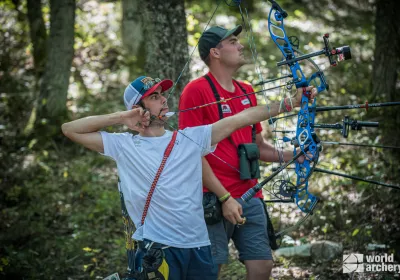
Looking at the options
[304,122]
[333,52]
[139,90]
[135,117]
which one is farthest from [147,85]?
[333,52]

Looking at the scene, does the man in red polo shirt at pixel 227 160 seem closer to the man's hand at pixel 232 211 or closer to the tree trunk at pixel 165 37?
the man's hand at pixel 232 211

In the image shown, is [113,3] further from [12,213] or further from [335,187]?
[335,187]

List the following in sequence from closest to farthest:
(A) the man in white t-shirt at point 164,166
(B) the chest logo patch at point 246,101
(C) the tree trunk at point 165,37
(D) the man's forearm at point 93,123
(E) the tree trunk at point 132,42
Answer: (A) the man in white t-shirt at point 164,166 → (D) the man's forearm at point 93,123 → (B) the chest logo patch at point 246,101 → (C) the tree trunk at point 165,37 → (E) the tree trunk at point 132,42

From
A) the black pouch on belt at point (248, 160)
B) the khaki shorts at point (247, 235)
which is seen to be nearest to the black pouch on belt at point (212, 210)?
the khaki shorts at point (247, 235)

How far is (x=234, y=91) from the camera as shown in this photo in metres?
4.34

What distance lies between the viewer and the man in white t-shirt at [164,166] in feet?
11.3

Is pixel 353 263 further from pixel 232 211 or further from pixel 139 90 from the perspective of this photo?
pixel 139 90

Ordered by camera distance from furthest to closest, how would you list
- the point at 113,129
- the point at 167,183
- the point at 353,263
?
the point at 113,129 < the point at 353,263 < the point at 167,183

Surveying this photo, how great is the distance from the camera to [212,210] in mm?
3906

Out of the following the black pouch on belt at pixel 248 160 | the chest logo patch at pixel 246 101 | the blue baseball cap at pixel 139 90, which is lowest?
the black pouch on belt at pixel 248 160

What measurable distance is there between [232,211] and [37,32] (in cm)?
1062

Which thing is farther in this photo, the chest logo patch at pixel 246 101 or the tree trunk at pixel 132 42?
the tree trunk at pixel 132 42

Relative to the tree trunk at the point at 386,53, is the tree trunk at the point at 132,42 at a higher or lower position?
higher

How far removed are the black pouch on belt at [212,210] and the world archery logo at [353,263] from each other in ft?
6.42
